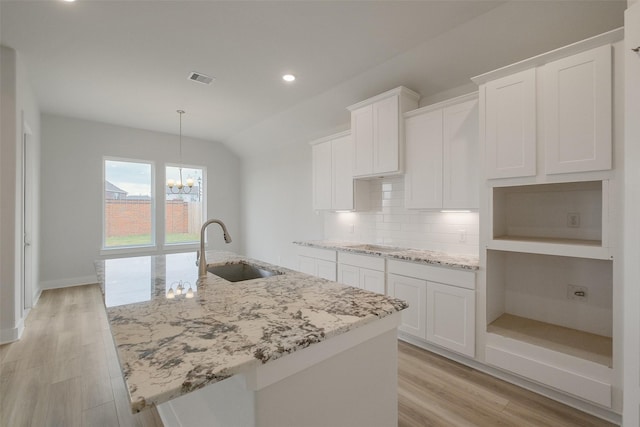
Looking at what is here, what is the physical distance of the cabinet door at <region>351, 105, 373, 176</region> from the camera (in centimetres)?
345

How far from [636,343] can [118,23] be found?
4275 millimetres

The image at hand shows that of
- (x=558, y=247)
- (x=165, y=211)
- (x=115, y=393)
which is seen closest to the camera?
(x=558, y=247)

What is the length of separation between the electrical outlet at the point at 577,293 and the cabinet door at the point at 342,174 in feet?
7.51

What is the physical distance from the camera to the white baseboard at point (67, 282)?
4898mm

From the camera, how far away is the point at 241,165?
23.3 feet

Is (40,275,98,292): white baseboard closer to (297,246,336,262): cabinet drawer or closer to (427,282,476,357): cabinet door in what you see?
(297,246,336,262): cabinet drawer

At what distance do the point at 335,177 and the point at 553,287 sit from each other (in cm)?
261

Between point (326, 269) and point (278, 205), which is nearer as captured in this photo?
point (326, 269)

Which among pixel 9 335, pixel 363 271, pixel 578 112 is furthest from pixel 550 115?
pixel 9 335

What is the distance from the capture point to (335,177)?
4.02 m

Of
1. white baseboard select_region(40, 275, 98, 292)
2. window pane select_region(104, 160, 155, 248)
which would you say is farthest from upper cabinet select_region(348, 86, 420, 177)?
white baseboard select_region(40, 275, 98, 292)

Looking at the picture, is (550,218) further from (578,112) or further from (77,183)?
→ (77,183)

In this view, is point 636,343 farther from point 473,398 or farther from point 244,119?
point 244,119

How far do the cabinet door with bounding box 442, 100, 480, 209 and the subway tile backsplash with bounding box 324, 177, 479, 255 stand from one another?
338mm
